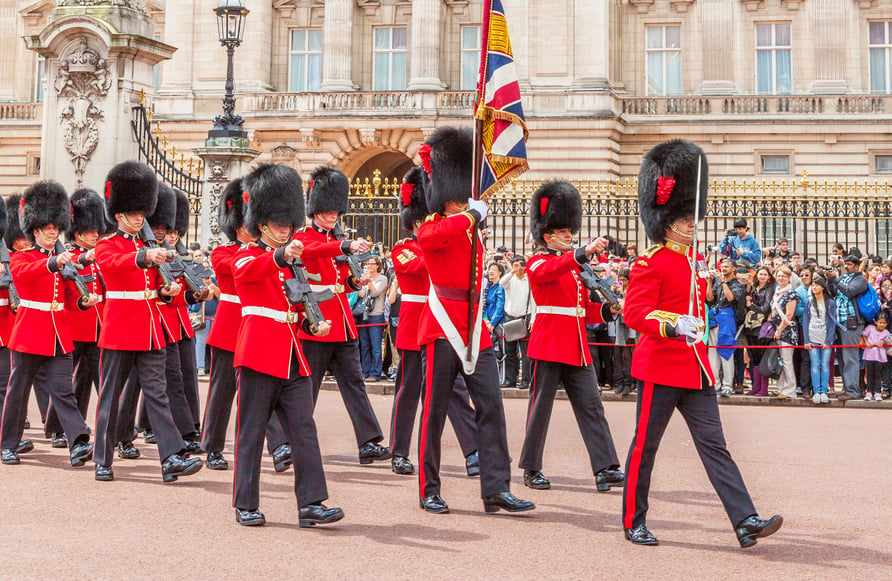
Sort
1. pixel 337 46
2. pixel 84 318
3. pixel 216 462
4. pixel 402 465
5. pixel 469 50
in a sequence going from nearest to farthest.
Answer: pixel 402 465
pixel 216 462
pixel 84 318
pixel 337 46
pixel 469 50

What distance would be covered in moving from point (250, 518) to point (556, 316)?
2.29m

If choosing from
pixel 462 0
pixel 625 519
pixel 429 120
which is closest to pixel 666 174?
pixel 625 519

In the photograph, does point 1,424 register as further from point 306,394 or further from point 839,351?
point 839,351

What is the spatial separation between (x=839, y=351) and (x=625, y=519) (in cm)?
765

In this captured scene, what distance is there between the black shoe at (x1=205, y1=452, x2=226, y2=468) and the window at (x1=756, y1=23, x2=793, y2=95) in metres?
22.5

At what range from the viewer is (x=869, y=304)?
11844mm

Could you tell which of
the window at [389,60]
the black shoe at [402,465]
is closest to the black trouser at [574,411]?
the black shoe at [402,465]

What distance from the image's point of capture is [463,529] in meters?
5.48

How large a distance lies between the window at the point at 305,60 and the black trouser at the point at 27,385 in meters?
21.8

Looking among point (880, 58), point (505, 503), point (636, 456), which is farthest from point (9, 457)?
point (880, 58)

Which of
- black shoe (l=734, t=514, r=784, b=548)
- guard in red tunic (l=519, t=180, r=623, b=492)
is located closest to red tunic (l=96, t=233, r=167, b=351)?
guard in red tunic (l=519, t=180, r=623, b=492)

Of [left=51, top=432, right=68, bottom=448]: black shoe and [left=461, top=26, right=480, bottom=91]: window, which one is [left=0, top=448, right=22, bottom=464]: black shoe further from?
[left=461, top=26, right=480, bottom=91]: window

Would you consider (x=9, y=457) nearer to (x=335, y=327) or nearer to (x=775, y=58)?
(x=335, y=327)

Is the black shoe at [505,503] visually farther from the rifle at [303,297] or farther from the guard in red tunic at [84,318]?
the guard in red tunic at [84,318]
